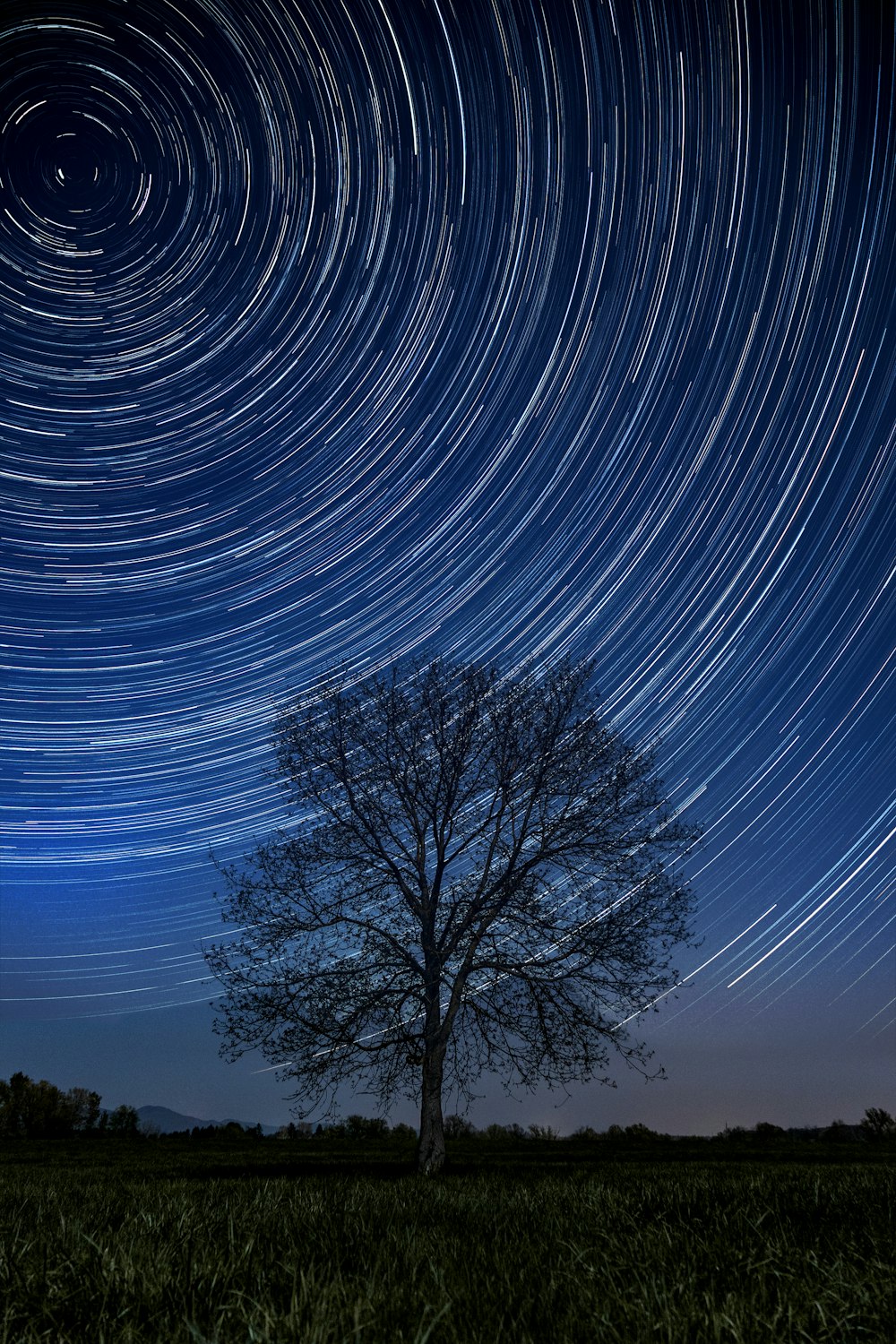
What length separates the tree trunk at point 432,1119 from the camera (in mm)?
13453

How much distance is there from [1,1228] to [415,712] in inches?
461

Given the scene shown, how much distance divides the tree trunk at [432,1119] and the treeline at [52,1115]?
814 inches

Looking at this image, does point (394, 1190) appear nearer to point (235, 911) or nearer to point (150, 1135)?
point (235, 911)

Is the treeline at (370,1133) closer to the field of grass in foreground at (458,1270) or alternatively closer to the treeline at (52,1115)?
the treeline at (52,1115)

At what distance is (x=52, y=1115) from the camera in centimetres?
3597

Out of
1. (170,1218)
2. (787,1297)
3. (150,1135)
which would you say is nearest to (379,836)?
(170,1218)

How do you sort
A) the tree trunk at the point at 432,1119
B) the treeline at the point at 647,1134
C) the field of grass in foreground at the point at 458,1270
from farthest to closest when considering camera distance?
the treeline at the point at 647,1134 < the tree trunk at the point at 432,1119 < the field of grass in foreground at the point at 458,1270

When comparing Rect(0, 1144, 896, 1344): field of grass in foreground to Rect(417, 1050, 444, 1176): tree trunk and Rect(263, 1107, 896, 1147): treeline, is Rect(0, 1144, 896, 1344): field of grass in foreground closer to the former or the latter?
Rect(417, 1050, 444, 1176): tree trunk

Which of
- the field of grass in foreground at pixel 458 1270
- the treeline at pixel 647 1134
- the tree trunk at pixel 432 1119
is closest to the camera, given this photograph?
the field of grass in foreground at pixel 458 1270

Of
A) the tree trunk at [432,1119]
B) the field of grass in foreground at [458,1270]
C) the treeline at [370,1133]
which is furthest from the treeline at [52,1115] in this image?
the field of grass in foreground at [458,1270]

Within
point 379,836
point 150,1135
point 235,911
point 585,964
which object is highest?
point 379,836

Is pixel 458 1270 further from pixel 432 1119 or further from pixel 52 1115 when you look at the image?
pixel 52 1115

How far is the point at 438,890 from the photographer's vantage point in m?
15.2

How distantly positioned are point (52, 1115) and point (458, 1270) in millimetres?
40772
